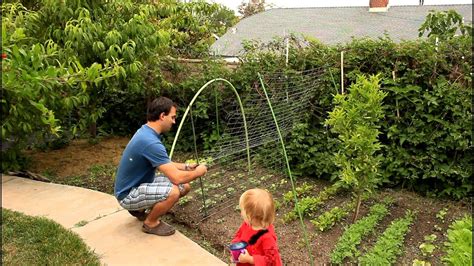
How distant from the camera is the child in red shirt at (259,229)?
2.35m

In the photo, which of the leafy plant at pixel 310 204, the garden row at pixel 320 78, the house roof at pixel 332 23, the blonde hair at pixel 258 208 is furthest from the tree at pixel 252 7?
the blonde hair at pixel 258 208

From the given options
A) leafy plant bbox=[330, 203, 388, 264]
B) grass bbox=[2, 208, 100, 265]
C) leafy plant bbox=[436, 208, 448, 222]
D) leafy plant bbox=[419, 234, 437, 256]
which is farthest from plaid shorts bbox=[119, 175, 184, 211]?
→ leafy plant bbox=[436, 208, 448, 222]

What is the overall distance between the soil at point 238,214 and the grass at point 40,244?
3.30 feet

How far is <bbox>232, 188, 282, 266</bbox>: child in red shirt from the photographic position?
235cm

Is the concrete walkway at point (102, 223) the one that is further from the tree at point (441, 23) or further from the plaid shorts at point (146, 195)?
the tree at point (441, 23)

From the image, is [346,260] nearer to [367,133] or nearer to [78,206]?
[367,133]

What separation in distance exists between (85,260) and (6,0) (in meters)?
4.15

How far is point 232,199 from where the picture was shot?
4.60 meters

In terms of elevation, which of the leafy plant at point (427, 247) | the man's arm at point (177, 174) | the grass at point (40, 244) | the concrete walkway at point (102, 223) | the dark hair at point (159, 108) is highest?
the dark hair at point (159, 108)

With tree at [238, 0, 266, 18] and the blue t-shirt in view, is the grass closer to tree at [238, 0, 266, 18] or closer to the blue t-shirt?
the blue t-shirt

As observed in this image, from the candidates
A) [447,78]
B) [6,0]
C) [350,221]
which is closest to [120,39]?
[6,0]

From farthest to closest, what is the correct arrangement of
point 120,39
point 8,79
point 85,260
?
1. point 120,39
2. point 85,260
3. point 8,79

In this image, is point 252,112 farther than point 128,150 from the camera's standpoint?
Yes

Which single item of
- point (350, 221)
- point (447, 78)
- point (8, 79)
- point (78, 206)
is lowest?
point (350, 221)
